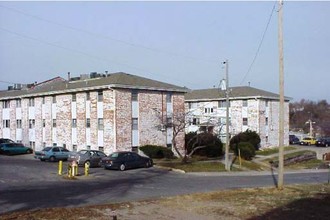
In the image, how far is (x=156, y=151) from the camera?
43.8 metres

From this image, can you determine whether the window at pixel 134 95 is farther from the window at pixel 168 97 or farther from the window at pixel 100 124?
the window at pixel 168 97

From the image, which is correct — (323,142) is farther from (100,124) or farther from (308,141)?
(100,124)

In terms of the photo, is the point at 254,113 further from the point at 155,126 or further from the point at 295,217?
the point at 295,217

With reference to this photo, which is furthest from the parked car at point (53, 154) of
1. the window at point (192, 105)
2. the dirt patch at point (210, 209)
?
the window at point (192, 105)

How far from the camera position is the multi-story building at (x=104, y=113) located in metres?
42.0

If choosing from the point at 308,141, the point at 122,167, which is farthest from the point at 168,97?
the point at 308,141

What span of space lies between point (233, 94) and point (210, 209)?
167ft

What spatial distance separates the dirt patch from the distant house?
4092 centimetres

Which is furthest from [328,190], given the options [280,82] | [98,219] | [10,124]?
[10,124]

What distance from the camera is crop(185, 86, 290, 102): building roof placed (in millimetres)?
62812

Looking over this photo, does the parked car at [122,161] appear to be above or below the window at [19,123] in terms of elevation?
below

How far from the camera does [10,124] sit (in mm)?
57125

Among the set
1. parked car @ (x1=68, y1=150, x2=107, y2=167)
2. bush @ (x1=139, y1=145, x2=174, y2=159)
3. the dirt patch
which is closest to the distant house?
bush @ (x1=139, y1=145, x2=174, y2=159)

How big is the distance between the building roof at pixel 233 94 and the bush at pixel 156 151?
69.0 ft
